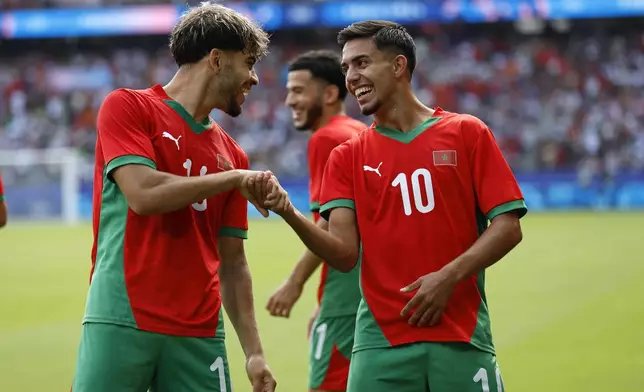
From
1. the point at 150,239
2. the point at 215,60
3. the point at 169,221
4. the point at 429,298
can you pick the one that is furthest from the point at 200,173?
the point at 429,298

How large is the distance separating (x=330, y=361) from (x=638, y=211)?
73.5ft

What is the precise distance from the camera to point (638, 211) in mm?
26938

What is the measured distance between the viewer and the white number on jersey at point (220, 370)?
420 cm

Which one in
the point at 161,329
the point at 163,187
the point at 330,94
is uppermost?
the point at 330,94

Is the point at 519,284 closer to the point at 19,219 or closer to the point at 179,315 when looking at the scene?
the point at 179,315

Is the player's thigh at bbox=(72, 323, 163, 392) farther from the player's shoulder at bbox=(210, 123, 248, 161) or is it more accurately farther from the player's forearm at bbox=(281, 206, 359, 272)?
the player's shoulder at bbox=(210, 123, 248, 161)

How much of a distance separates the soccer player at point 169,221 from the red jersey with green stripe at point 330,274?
1687mm

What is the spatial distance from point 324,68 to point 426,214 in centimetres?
284

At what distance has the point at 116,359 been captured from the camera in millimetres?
3965

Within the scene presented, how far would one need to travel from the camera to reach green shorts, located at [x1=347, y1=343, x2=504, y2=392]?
161 inches

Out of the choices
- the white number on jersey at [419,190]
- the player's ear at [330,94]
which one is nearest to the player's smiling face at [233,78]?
the white number on jersey at [419,190]

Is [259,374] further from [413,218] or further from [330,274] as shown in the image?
[330,274]

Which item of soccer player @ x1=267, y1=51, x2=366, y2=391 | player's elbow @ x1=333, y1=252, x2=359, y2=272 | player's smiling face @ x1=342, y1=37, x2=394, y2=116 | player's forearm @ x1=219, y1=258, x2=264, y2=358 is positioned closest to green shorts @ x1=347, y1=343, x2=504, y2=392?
player's elbow @ x1=333, y1=252, x2=359, y2=272

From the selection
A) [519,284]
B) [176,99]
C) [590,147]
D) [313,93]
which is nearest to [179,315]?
[176,99]
